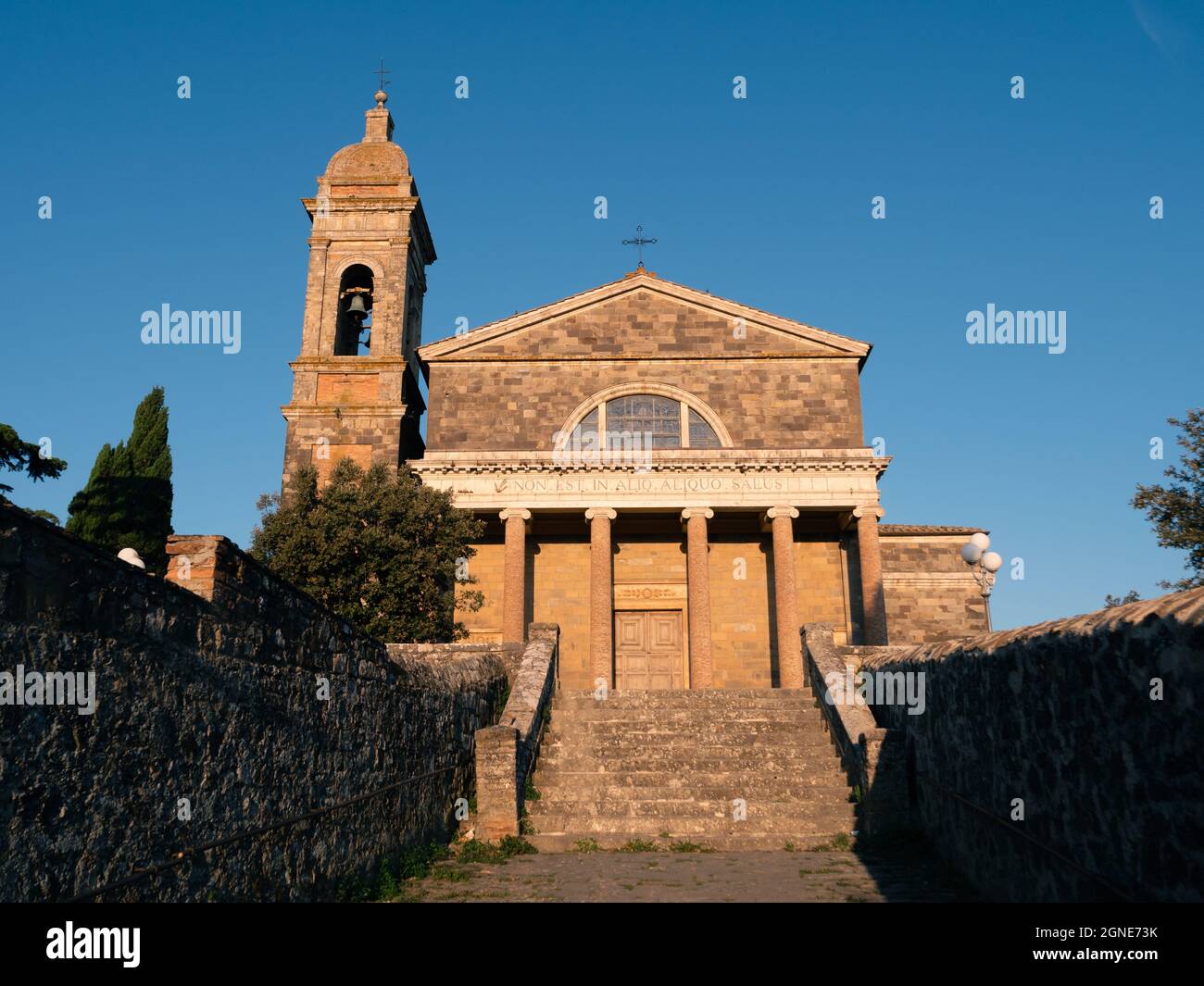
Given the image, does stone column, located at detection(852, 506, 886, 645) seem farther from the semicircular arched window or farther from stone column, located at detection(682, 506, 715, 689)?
the semicircular arched window

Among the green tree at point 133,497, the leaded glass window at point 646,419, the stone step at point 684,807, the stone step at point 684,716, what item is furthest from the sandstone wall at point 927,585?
the green tree at point 133,497

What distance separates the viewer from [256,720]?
5414mm

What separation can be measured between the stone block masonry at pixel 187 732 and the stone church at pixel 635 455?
1549cm

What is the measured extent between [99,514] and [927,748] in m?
29.1

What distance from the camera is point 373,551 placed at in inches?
747

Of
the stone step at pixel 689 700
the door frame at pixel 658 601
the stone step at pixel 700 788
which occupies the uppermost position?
the door frame at pixel 658 601

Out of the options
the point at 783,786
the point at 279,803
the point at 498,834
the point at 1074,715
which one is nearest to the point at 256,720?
the point at 279,803

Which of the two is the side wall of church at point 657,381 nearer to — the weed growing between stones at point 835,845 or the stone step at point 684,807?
the stone step at point 684,807

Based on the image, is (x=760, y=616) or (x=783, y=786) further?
(x=760, y=616)

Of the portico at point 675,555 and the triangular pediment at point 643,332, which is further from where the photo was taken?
the triangular pediment at point 643,332

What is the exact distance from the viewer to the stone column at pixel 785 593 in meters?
21.3

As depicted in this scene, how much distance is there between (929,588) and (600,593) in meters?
9.51
